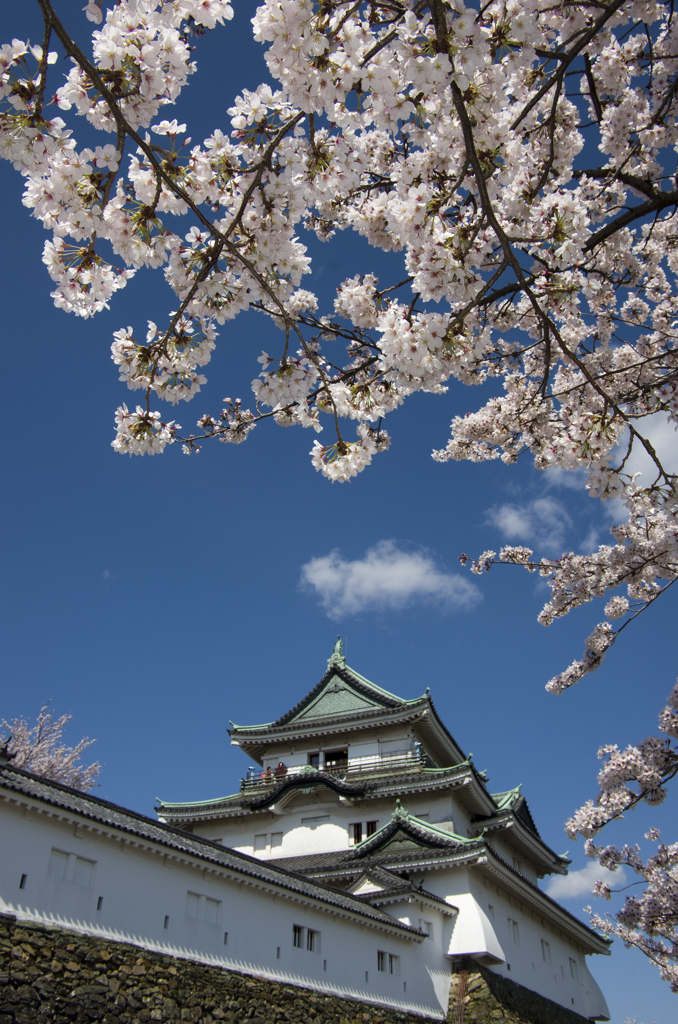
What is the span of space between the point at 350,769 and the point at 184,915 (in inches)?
484

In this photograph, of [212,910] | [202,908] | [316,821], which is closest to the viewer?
[202,908]

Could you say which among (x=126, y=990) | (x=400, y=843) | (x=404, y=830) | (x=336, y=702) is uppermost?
(x=336, y=702)

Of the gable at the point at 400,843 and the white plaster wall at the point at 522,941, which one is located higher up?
the gable at the point at 400,843

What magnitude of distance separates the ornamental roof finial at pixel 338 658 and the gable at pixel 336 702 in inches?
19.8

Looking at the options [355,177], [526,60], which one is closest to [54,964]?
[355,177]

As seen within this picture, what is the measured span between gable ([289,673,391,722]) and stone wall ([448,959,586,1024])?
8.79m

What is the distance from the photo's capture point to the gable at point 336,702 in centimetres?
2373

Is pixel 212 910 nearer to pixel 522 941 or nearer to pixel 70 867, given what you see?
pixel 70 867

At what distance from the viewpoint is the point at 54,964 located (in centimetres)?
812

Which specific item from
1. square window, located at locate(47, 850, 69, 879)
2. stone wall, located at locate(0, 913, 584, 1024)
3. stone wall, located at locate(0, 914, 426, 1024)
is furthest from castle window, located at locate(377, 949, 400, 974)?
square window, located at locate(47, 850, 69, 879)

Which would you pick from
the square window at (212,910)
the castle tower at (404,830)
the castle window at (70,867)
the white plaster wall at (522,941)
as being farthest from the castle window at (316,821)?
the castle window at (70,867)

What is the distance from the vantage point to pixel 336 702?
80.9 feet

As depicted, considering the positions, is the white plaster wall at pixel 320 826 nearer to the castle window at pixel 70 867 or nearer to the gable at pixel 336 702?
the gable at pixel 336 702

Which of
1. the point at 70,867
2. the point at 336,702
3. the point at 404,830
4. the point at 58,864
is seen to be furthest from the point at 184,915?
the point at 336,702
